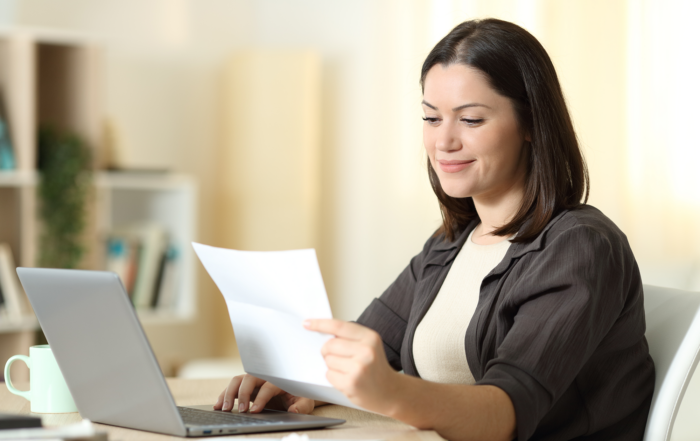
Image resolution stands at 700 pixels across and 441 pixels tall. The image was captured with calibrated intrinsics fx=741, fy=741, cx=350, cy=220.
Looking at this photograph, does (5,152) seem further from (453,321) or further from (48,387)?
(453,321)

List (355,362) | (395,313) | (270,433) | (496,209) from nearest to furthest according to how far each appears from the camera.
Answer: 1. (355,362)
2. (270,433)
3. (496,209)
4. (395,313)

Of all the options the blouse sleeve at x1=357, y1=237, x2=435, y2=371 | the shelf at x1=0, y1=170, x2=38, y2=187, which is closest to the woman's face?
the blouse sleeve at x1=357, y1=237, x2=435, y2=371

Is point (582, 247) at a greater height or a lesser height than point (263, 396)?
greater

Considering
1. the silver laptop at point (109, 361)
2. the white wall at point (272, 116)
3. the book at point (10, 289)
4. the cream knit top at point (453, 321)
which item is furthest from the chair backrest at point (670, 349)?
the book at point (10, 289)

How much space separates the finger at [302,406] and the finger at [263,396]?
33mm

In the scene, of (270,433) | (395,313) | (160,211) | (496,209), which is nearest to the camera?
(270,433)

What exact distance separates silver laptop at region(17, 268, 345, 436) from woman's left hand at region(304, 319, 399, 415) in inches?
6.1

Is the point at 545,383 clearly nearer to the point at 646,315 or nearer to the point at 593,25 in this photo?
the point at 646,315

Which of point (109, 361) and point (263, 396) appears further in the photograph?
point (263, 396)

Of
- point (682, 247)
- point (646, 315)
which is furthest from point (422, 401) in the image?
point (682, 247)

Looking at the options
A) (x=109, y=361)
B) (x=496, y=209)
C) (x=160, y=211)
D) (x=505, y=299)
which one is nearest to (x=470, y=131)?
(x=496, y=209)

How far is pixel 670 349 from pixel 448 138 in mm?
461

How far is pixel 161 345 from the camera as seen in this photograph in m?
3.66

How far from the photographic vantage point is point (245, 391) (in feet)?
3.51
